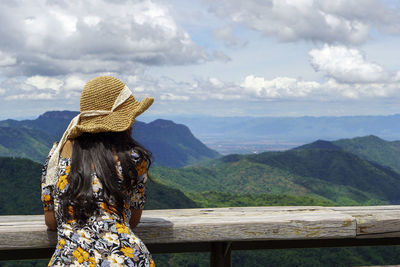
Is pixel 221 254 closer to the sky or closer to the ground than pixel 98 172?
closer to the ground

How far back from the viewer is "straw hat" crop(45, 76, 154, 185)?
8.45 feet

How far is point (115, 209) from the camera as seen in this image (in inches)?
101

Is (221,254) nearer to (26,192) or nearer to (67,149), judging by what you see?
(67,149)

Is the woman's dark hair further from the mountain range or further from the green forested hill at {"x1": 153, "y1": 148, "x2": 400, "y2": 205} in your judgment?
the green forested hill at {"x1": 153, "y1": 148, "x2": 400, "y2": 205}

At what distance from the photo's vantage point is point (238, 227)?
2.91 metres

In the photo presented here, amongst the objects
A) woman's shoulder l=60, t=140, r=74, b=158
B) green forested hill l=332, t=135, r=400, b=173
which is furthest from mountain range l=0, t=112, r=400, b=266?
woman's shoulder l=60, t=140, r=74, b=158

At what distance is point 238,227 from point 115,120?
1.06m

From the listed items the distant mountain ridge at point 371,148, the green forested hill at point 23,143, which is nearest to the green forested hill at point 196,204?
the green forested hill at point 23,143

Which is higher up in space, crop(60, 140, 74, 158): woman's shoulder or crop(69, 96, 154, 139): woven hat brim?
crop(69, 96, 154, 139): woven hat brim

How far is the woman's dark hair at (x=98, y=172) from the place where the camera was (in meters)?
2.47

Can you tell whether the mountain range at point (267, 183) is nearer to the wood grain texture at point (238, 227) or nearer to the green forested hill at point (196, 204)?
the green forested hill at point (196, 204)

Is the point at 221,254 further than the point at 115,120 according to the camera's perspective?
Yes

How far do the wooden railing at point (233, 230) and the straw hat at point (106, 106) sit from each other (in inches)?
29.0

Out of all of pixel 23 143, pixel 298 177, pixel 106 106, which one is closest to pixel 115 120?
pixel 106 106
